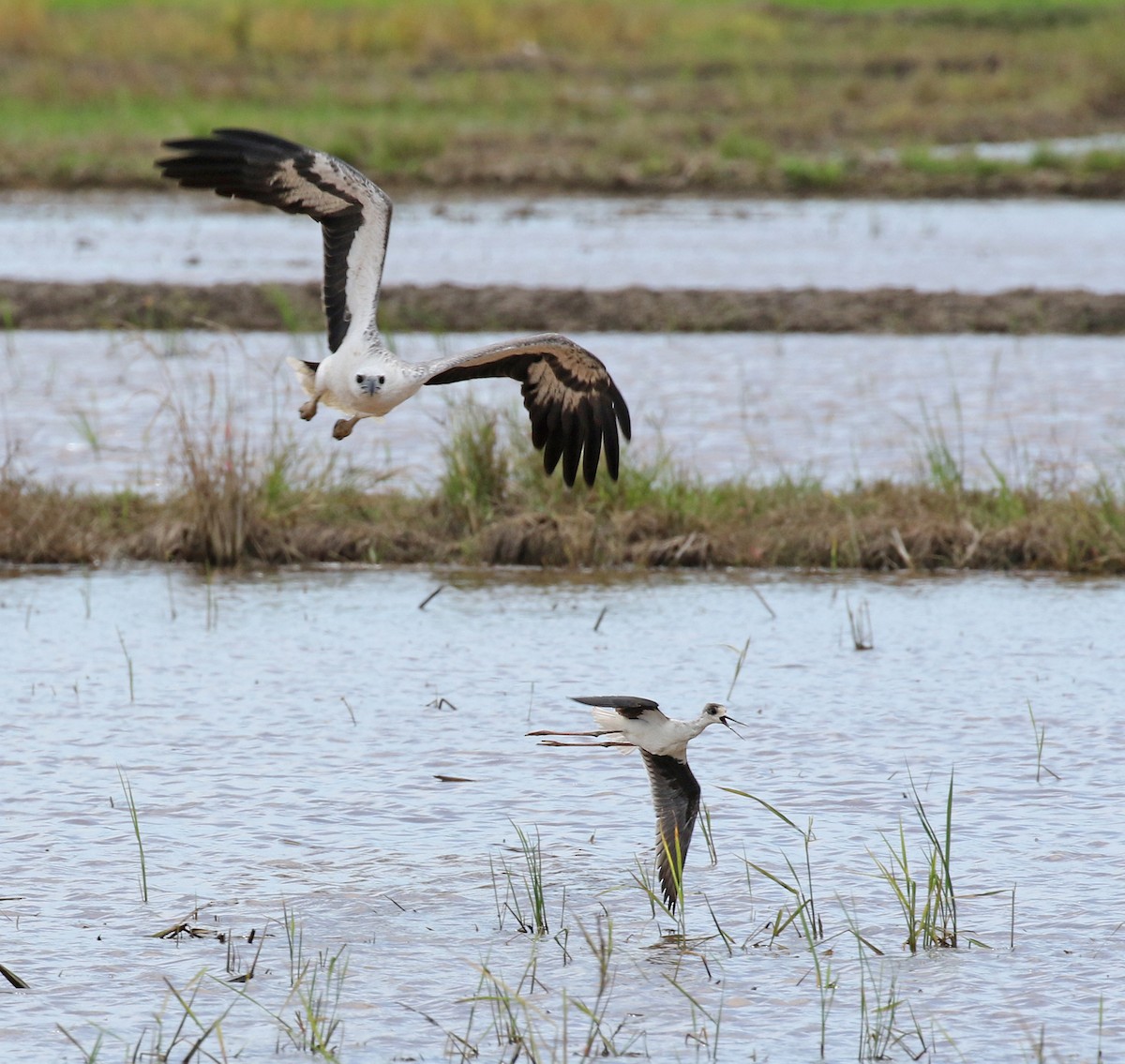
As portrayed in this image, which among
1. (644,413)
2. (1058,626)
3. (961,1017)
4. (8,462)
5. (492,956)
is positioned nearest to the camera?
(961,1017)

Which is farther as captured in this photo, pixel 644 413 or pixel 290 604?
pixel 644 413

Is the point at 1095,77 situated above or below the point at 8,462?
above

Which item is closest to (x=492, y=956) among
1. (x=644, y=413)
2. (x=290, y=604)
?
(x=290, y=604)

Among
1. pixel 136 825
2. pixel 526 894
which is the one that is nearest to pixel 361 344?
pixel 136 825

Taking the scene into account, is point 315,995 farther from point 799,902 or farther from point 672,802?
point 799,902

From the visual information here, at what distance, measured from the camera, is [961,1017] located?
16.5 feet

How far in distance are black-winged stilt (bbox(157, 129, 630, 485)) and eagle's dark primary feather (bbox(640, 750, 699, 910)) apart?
1376mm

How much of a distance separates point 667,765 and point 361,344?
194cm

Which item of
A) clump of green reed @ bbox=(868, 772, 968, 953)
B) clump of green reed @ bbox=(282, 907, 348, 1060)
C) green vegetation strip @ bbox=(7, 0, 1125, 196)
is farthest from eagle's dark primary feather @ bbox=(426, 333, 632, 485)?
green vegetation strip @ bbox=(7, 0, 1125, 196)

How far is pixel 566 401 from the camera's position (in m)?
7.18

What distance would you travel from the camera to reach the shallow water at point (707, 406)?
11.5 m

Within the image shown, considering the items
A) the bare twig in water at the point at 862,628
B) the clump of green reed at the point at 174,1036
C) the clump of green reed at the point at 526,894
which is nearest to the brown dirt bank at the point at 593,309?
the bare twig in water at the point at 862,628

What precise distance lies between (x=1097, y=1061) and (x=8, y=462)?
6.87 m

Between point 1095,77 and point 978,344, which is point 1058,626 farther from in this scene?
point 1095,77
